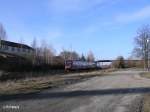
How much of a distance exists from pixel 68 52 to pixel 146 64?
5995cm

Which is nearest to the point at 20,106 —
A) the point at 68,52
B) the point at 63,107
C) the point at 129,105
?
the point at 63,107

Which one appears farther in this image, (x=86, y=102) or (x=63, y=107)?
(x=86, y=102)

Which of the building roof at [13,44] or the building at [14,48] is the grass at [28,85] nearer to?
the building at [14,48]

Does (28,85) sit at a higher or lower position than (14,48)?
lower

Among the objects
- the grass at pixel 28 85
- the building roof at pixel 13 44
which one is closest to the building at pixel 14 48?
the building roof at pixel 13 44

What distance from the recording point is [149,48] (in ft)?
321

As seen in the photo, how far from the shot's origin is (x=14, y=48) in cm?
13462

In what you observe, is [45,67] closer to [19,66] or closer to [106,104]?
[19,66]

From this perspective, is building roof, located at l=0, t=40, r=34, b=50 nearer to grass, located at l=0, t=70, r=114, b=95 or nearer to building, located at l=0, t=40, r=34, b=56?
building, located at l=0, t=40, r=34, b=56

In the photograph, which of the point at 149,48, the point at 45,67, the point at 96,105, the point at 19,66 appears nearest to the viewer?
the point at 96,105

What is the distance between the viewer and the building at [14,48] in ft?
399

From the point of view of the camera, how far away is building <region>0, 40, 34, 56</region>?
122 metres

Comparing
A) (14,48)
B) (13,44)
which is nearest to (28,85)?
(14,48)

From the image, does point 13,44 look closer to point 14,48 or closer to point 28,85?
point 14,48
